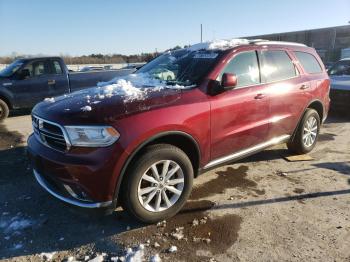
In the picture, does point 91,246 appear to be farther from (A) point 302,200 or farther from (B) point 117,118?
(A) point 302,200

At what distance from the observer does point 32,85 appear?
1000 centimetres

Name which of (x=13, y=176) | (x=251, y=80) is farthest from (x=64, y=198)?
(x=251, y=80)

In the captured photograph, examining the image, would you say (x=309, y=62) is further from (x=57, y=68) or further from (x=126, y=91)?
(x=57, y=68)

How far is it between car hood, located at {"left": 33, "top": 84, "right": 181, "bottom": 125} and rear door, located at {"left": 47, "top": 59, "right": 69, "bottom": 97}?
259 inches

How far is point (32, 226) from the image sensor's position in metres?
3.72

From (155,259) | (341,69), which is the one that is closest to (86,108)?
(155,259)

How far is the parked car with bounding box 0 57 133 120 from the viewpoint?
32.1 ft

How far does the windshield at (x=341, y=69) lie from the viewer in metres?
9.84

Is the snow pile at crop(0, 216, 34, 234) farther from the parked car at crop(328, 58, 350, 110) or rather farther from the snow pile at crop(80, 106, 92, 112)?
the parked car at crop(328, 58, 350, 110)

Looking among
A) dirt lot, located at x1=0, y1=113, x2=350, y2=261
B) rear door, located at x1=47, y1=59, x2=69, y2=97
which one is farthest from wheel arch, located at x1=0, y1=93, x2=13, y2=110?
dirt lot, located at x1=0, y1=113, x2=350, y2=261

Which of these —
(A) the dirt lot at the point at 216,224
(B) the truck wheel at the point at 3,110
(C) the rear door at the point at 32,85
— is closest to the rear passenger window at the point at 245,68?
(A) the dirt lot at the point at 216,224

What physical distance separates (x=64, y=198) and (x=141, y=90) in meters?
1.44

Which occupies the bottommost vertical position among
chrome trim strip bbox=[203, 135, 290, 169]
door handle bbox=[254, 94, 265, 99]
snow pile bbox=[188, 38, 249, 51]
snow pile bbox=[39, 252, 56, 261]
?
snow pile bbox=[39, 252, 56, 261]

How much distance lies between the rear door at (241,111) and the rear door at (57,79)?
714 centimetres
